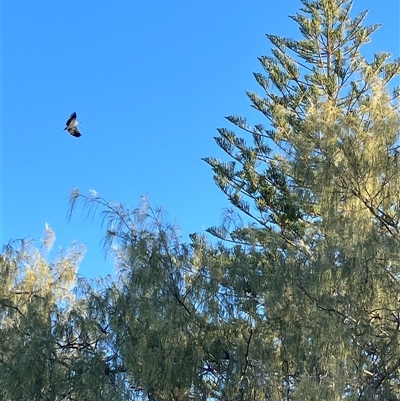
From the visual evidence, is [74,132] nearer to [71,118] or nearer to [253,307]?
[71,118]

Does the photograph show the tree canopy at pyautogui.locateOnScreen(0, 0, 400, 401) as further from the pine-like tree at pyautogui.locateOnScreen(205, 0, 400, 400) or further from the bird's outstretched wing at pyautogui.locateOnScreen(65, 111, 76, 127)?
the bird's outstretched wing at pyautogui.locateOnScreen(65, 111, 76, 127)

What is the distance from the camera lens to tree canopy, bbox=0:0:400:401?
3568 millimetres

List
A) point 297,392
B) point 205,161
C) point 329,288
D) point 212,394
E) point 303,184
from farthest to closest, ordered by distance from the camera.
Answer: point 205,161
point 303,184
point 212,394
point 329,288
point 297,392

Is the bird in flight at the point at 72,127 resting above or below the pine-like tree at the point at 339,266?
above

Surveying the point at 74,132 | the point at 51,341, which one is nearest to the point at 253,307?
the point at 51,341

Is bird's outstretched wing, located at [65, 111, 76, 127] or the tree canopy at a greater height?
bird's outstretched wing, located at [65, 111, 76, 127]

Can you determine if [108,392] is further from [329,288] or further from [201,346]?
[329,288]

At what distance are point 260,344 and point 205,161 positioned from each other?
582 centimetres

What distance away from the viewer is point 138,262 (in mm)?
4059

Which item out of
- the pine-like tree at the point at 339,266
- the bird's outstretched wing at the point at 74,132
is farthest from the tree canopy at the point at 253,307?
the bird's outstretched wing at the point at 74,132

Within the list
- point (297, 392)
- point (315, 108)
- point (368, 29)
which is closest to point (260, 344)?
point (297, 392)

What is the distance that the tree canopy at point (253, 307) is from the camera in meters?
3.57

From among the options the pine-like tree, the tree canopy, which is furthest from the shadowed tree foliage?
the pine-like tree

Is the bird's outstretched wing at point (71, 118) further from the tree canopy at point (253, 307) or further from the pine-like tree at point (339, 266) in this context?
the pine-like tree at point (339, 266)
